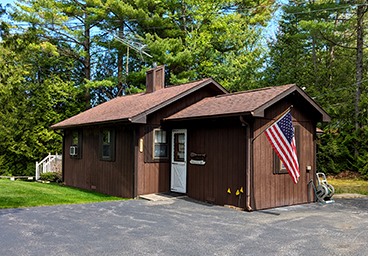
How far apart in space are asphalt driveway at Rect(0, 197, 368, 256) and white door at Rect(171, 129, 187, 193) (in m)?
1.49

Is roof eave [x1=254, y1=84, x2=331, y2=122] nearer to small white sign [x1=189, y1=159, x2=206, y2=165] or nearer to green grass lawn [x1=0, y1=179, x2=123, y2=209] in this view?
small white sign [x1=189, y1=159, x2=206, y2=165]

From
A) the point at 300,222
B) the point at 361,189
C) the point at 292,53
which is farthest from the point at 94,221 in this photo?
the point at 292,53

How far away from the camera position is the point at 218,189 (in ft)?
33.3

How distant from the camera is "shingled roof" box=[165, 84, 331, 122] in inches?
365

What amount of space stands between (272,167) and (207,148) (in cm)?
198

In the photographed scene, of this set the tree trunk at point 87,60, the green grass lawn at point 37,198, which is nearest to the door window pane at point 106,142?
Answer: the green grass lawn at point 37,198

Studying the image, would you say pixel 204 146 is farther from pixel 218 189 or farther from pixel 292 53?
pixel 292 53

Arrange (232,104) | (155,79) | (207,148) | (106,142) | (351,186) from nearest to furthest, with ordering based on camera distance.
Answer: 1. (232,104)
2. (207,148)
3. (106,142)
4. (155,79)
5. (351,186)

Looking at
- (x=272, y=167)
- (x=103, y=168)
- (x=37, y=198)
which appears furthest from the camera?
(x=103, y=168)

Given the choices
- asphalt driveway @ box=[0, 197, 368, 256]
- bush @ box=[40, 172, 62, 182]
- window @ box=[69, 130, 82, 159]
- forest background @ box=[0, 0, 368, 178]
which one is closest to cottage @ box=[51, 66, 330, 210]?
asphalt driveway @ box=[0, 197, 368, 256]

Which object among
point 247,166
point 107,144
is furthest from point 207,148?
point 107,144

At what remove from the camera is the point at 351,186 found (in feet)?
50.8

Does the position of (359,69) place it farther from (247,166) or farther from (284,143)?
(247,166)

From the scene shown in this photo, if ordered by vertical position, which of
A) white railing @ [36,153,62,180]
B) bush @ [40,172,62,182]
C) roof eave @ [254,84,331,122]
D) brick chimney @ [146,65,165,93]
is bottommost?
bush @ [40,172,62,182]
